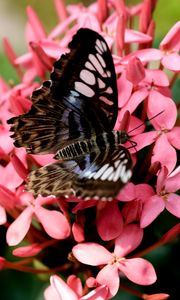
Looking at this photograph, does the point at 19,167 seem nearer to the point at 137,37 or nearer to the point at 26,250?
the point at 26,250

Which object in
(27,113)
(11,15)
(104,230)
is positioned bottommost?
(11,15)

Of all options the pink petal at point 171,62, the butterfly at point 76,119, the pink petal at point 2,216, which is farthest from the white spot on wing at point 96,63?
the pink petal at point 2,216

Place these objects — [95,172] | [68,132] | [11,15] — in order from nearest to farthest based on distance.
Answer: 1. [95,172]
2. [68,132]
3. [11,15]

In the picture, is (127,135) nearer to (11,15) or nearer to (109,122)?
(109,122)

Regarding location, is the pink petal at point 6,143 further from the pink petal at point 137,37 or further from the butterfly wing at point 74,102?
the pink petal at point 137,37

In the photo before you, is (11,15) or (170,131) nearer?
(170,131)

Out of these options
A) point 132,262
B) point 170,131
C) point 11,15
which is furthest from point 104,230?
point 11,15
